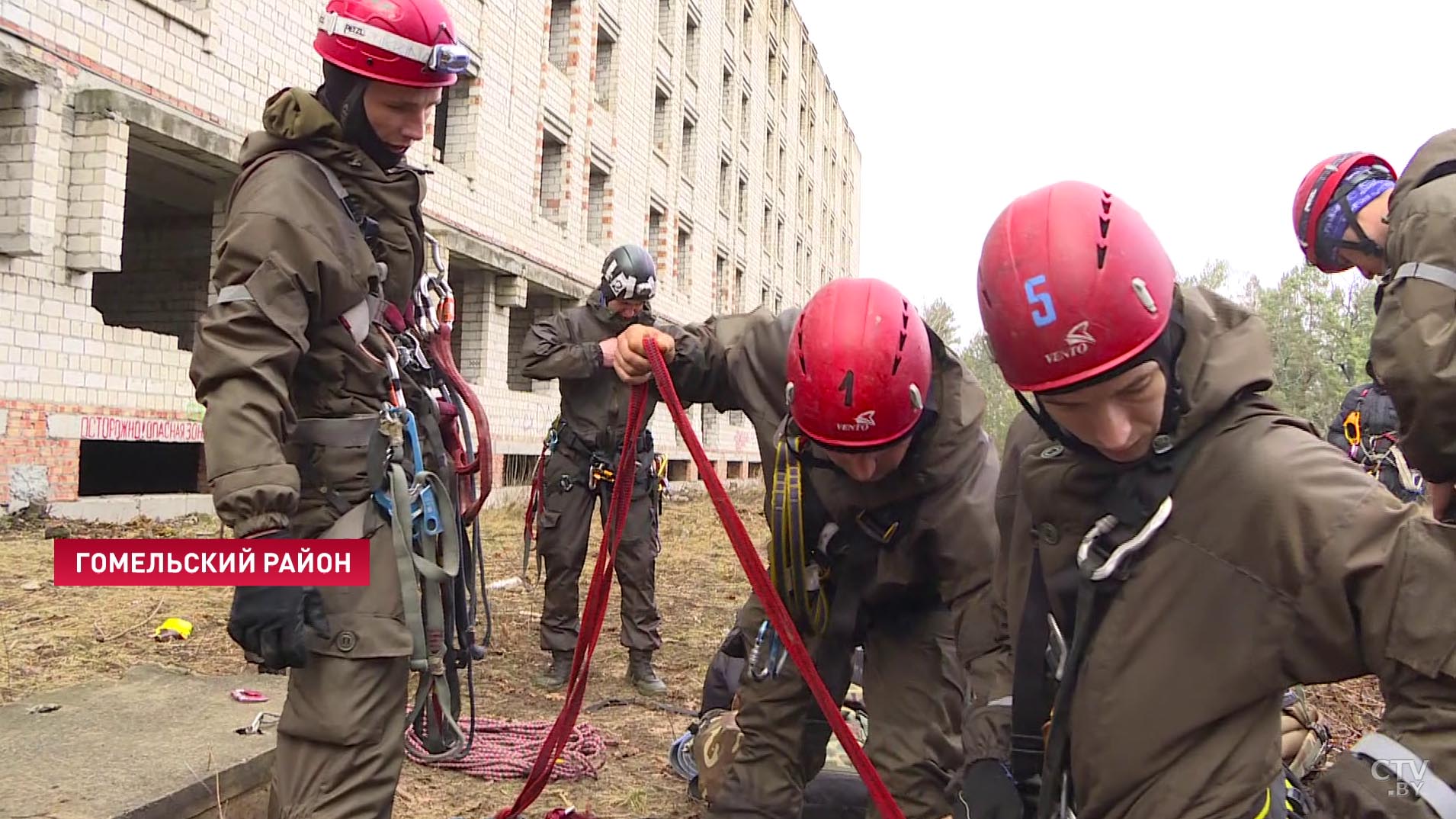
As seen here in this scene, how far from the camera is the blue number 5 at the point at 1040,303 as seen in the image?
68.5 inches

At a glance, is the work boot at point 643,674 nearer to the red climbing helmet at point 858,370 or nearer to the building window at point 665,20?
the red climbing helmet at point 858,370

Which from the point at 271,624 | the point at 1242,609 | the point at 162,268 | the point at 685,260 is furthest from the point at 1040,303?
the point at 685,260

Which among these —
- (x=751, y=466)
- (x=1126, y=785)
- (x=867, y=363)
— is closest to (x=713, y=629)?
(x=867, y=363)

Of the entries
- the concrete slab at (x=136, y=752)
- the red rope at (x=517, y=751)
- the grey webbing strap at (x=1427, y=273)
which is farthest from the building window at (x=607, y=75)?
the grey webbing strap at (x=1427, y=273)

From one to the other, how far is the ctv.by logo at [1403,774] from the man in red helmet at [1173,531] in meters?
0.04

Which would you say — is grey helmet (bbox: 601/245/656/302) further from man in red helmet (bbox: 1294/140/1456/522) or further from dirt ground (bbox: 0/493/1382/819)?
man in red helmet (bbox: 1294/140/1456/522)

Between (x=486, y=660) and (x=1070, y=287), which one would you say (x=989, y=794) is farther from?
(x=486, y=660)

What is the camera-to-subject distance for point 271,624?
2164 millimetres

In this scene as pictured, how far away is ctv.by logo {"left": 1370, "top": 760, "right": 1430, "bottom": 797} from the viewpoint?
57.1 inches

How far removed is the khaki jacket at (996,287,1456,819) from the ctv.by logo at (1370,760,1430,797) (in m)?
0.01

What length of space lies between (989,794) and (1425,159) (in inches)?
64.4

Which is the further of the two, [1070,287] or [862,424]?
[862,424]

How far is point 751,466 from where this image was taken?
3172 cm

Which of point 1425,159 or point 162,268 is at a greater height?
point 162,268
